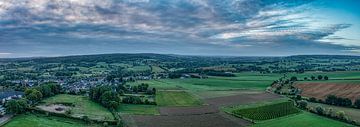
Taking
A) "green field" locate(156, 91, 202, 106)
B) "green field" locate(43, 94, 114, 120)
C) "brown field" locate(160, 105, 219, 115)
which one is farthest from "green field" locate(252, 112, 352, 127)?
"green field" locate(43, 94, 114, 120)

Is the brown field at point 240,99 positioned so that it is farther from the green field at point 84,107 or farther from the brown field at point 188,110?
the green field at point 84,107

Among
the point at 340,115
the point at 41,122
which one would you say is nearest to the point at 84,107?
the point at 41,122

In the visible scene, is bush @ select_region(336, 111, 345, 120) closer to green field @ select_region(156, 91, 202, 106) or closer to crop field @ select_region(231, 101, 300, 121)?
crop field @ select_region(231, 101, 300, 121)

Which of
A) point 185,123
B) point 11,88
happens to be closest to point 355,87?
point 185,123

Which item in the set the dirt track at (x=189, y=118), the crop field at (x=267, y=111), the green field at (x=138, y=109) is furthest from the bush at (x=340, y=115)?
the green field at (x=138, y=109)

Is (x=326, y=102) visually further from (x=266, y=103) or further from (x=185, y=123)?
(x=185, y=123)

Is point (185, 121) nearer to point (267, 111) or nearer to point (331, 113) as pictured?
point (267, 111)
